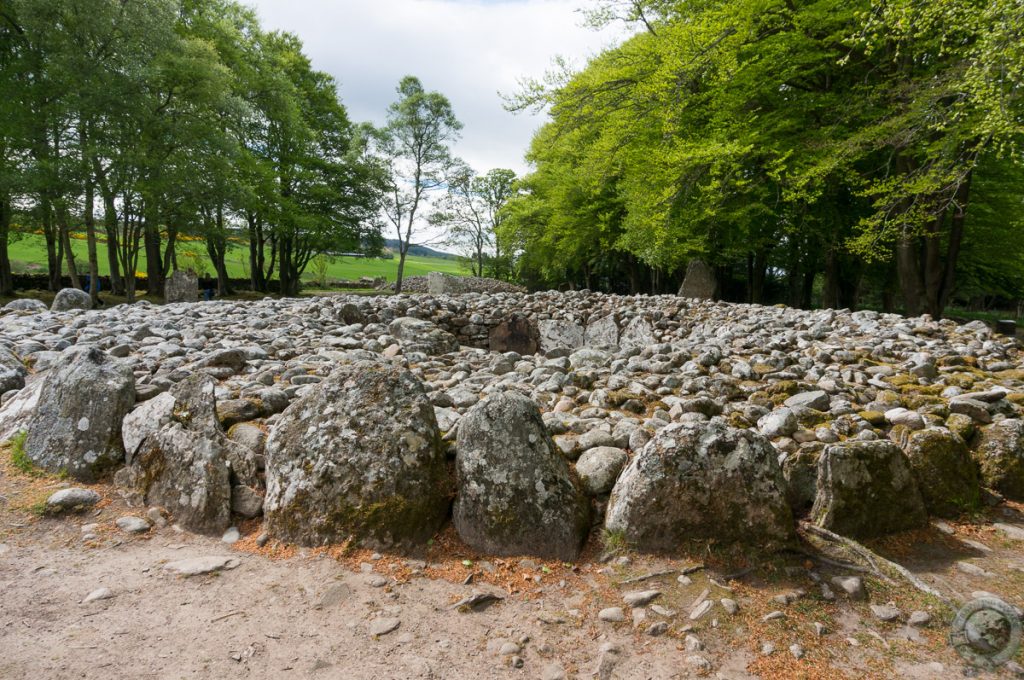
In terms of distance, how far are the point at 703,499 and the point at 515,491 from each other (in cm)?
119

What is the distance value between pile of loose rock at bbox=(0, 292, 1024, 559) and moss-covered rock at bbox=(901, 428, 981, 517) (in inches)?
0.6

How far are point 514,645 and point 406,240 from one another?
1375 inches

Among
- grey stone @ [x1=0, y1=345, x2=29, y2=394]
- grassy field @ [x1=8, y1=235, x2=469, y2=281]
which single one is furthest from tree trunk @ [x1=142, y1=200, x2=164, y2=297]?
grey stone @ [x1=0, y1=345, x2=29, y2=394]

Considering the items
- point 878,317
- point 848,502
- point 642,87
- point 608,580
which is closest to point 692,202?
point 642,87

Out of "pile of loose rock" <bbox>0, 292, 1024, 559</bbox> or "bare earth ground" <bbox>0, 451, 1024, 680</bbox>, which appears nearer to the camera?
"bare earth ground" <bbox>0, 451, 1024, 680</bbox>

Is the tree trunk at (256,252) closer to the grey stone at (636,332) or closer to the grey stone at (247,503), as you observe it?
the grey stone at (636,332)

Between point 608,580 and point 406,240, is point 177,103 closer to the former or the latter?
point 406,240

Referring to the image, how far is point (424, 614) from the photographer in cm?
275

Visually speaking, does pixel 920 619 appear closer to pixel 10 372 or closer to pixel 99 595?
pixel 99 595

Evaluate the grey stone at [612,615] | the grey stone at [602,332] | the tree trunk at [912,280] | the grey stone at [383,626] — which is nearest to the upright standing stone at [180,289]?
the grey stone at [602,332]

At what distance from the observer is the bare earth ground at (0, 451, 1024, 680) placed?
2.36 meters

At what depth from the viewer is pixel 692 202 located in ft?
53.7

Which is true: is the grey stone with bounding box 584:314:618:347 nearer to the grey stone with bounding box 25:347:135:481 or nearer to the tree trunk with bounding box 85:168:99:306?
the grey stone with bounding box 25:347:135:481

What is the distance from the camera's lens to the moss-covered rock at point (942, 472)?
151 inches
